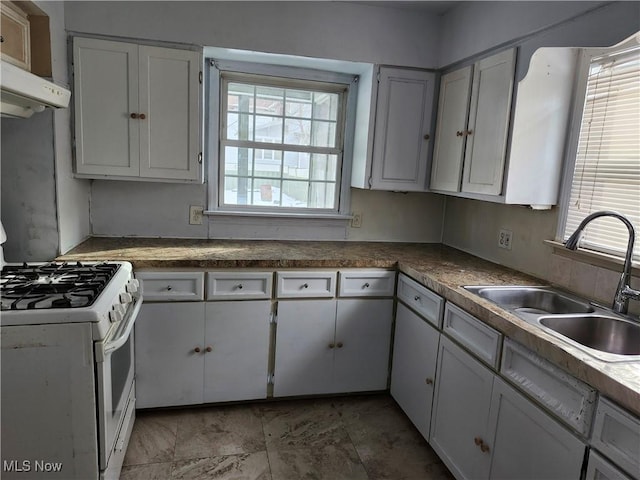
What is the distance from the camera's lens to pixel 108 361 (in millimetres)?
1579

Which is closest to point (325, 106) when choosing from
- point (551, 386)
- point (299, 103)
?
point (299, 103)

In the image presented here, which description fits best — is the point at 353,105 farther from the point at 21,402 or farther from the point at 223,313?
the point at 21,402

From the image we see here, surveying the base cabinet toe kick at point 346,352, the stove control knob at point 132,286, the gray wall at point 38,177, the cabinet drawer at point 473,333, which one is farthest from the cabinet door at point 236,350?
the cabinet drawer at point 473,333

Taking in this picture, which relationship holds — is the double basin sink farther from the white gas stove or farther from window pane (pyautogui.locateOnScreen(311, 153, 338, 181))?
the white gas stove

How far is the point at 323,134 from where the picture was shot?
2930mm

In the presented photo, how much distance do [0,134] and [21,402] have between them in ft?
4.07

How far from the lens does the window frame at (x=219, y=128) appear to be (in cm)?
266

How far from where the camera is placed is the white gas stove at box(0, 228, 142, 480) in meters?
1.43

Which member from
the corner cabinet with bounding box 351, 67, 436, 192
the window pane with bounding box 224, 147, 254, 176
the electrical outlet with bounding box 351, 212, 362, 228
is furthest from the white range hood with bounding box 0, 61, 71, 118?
the electrical outlet with bounding box 351, 212, 362, 228

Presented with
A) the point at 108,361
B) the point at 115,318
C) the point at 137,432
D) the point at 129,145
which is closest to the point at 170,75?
the point at 129,145

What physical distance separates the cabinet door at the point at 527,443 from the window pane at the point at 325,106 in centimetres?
198

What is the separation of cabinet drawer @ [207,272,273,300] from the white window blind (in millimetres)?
1532

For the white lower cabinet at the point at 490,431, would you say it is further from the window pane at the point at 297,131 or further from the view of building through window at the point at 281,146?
the window pane at the point at 297,131

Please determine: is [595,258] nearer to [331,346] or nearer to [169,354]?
[331,346]
